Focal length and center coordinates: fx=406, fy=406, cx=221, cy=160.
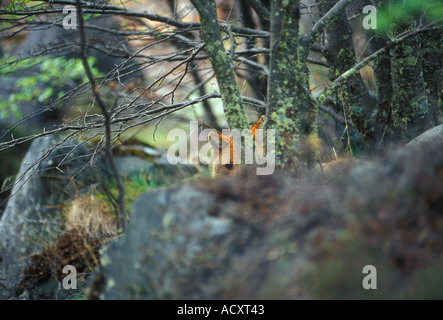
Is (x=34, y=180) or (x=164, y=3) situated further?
(x=164, y=3)

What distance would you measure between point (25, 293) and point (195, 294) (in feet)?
12.6

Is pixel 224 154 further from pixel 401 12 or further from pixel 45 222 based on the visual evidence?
pixel 45 222

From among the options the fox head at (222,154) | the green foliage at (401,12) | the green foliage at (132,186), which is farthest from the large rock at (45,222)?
the green foliage at (401,12)

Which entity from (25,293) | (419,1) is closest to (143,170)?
(25,293)

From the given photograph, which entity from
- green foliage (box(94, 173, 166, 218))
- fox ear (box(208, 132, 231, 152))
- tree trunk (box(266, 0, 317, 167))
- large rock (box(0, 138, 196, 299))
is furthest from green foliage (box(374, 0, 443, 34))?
green foliage (box(94, 173, 166, 218))

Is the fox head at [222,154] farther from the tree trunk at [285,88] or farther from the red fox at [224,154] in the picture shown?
the tree trunk at [285,88]

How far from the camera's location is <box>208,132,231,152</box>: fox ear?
361cm

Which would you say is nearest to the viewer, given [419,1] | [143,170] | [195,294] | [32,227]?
[195,294]

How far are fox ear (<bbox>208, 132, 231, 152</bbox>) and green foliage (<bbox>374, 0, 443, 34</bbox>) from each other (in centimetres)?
A: 181

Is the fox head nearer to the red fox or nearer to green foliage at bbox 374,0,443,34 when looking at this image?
the red fox

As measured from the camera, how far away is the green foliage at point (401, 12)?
3438 mm

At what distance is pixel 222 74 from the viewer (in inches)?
108

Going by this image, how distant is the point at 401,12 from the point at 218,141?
2009 mm

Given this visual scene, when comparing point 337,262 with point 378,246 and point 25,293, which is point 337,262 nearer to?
point 378,246
